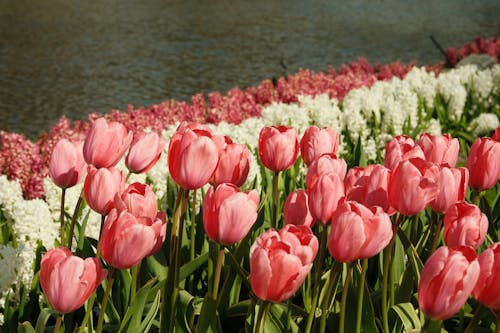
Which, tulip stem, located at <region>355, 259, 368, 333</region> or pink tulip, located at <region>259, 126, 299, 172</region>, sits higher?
pink tulip, located at <region>259, 126, 299, 172</region>

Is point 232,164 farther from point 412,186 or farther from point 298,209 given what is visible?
point 412,186

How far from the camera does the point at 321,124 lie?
15.2 feet

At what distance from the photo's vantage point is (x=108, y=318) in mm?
1938

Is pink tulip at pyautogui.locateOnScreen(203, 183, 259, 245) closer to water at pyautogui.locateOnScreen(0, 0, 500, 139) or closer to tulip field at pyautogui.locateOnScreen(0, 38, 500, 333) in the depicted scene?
tulip field at pyautogui.locateOnScreen(0, 38, 500, 333)

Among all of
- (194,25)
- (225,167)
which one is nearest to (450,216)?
(225,167)

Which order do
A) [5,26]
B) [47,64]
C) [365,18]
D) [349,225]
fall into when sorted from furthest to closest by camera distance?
[365,18] → [5,26] → [47,64] → [349,225]

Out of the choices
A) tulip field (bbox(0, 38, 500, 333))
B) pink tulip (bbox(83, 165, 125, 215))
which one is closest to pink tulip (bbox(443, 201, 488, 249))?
tulip field (bbox(0, 38, 500, 333))

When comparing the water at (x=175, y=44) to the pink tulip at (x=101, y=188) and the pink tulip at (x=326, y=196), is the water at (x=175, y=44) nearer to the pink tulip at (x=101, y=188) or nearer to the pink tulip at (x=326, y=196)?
the pink tulip at (x=101, y=188)

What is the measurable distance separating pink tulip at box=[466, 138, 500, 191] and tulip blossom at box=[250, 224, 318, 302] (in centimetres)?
70

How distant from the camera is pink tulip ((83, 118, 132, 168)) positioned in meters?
1.71

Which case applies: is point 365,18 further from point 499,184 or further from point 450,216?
point 450,216

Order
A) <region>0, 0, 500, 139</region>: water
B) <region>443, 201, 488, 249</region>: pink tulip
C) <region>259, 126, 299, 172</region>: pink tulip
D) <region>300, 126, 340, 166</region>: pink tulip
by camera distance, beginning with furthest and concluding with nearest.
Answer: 1. <region>0, 0, 500, 139</region>: water
2. <region>300, 126, 340, 166</region>: pink tulip
3. <region>259, 126, 299, 172</region>: pink tulip
4. <region>443, 201, 488, 249</region>: pink tulip

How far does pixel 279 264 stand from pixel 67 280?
395 mm

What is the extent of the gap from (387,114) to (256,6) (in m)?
19.6
